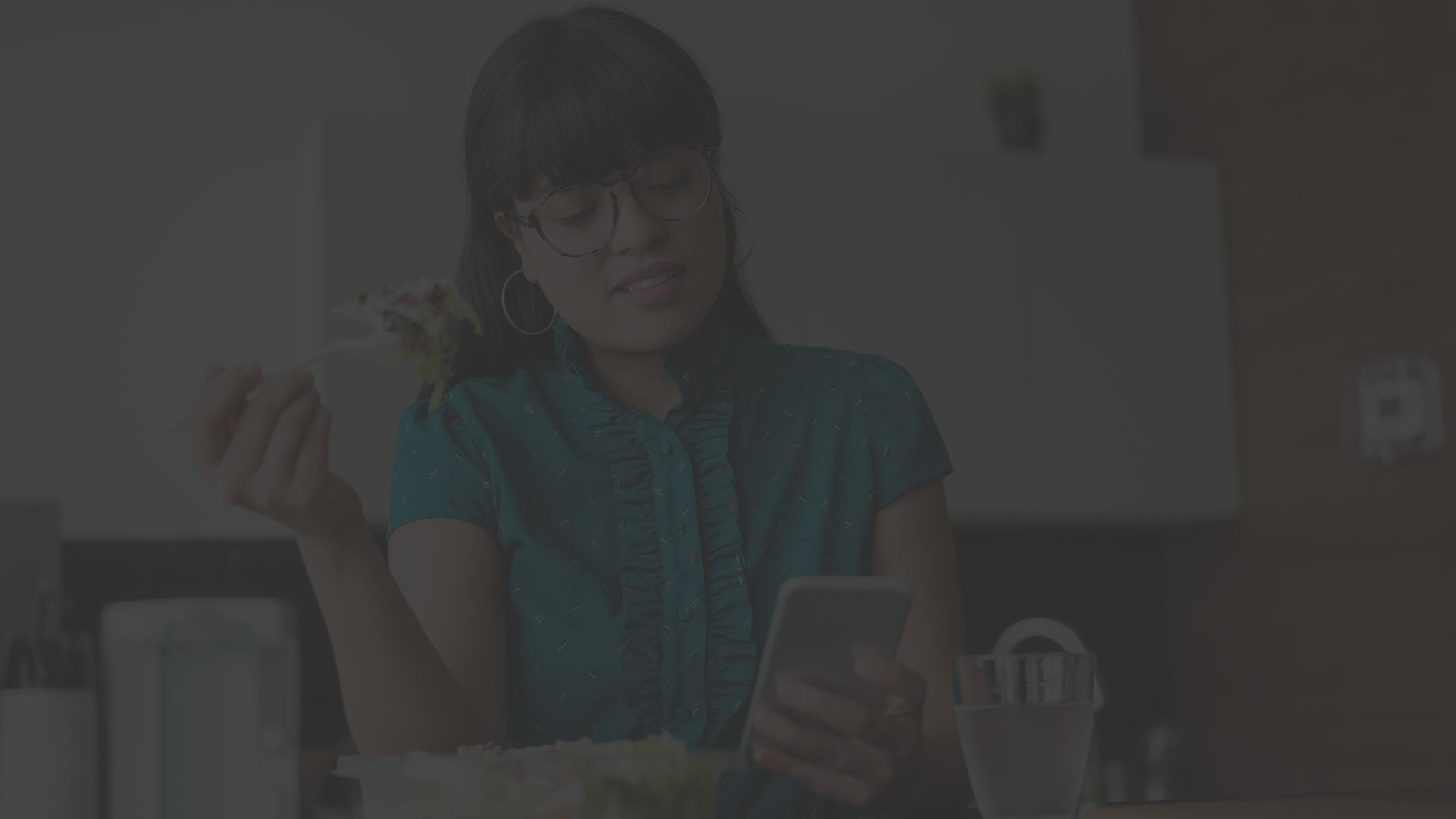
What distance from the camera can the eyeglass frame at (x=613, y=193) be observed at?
1229mm

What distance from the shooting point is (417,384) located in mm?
2477

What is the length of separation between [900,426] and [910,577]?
0.14 meters

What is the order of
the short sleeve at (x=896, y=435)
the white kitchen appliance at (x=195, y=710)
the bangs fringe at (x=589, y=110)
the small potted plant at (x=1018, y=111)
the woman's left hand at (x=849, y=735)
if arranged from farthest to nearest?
the small potted plant at (x=1018, y=111) < the short sleeve at (x=896, y=435) < the bangs fringe at (x=589, y=110) < the woman's left hand at (x=849, y=735) < the white kitchen appliance at (x=195, y=710)

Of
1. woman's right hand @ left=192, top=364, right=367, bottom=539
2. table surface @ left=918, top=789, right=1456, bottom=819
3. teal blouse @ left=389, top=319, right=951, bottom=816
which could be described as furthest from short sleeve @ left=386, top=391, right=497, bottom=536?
table surface @ left=918, top=789, right=1456, bottom=819

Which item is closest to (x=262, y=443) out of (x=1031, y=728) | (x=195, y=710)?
(x=195, y=710)

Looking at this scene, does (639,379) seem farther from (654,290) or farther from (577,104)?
(577,104)

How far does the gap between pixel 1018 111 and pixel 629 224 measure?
6.38ft

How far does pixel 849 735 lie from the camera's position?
86 centimetres

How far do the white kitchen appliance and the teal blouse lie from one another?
53 centimetres

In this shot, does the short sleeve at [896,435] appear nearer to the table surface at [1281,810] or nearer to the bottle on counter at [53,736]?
the table surface at [1281,810]

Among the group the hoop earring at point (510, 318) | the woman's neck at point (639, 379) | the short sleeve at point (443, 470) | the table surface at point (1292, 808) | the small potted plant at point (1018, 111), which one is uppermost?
the small potted plant at point (1018, 111)

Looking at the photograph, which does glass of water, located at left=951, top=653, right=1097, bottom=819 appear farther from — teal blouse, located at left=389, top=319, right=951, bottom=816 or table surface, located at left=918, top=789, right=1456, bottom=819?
teal blouse, located at left=389, top=319, right=951, bottom=816

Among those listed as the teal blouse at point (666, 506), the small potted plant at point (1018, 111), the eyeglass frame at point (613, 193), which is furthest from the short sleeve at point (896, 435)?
the small potted plant at point (1018, 111)

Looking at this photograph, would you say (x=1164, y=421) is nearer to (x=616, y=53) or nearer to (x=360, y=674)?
(x=616, y=53)
